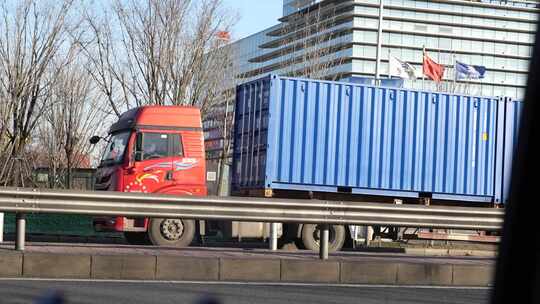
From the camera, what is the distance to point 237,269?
34.7 ft

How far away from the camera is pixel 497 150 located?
18734 millimetres

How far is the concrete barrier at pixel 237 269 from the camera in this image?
9922mm

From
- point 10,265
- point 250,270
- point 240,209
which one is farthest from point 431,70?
point 10,265

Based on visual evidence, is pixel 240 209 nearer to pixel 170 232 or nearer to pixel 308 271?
pixel 308 271

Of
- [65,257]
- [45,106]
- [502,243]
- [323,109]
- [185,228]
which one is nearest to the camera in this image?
[502,243]

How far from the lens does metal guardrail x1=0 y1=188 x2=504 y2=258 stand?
34.4 feet

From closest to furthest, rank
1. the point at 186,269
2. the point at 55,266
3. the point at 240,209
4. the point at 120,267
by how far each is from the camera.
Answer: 1. the point at 55,266
2. the point at 120,267
3. the point at 186,269
4. the point at 240,209

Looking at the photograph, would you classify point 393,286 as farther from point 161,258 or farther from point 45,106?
point 45,106

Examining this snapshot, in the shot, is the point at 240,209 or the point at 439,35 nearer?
the point at 240,209

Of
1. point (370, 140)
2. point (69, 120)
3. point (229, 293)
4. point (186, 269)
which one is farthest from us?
point (69, 120)

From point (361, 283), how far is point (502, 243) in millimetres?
9801

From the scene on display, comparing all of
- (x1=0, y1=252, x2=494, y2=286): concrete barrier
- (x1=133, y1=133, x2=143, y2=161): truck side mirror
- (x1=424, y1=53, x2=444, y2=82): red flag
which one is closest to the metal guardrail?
(x1=0, y1=252, x2=494, y2=286): concrete barrier

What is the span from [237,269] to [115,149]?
802 centimetres

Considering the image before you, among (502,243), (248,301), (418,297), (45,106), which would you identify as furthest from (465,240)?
(45,106)
